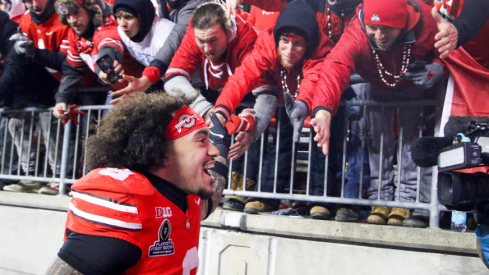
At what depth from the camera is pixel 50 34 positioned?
5.61 m

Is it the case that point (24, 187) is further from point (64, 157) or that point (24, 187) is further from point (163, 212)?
point (163, 212)

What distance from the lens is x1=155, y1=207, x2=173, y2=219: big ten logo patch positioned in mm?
2191

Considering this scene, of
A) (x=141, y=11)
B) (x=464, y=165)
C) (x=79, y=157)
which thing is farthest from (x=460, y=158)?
(x=79, y=157)

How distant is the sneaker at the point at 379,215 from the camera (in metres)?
3.70

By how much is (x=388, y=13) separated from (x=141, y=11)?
2.44 metres

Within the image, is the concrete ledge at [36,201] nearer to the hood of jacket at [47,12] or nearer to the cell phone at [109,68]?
the cell phone at [109,68]

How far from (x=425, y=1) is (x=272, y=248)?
2208 mm

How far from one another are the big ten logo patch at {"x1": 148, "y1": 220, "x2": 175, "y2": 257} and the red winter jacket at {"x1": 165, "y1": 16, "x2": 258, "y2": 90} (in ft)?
7.82

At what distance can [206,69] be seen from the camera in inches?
177

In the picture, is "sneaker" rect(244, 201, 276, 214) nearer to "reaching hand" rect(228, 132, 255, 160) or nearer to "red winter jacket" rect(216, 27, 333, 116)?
"reaching hand" rect(228, 132, 255, 160)

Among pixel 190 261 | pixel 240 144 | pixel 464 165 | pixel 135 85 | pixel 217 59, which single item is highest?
pixel 217 59

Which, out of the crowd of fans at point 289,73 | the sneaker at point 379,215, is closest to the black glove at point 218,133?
the crowd of fans at point 289,73

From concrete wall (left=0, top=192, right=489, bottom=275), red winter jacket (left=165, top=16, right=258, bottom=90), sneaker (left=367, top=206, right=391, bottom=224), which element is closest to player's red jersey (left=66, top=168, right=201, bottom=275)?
concrete wall (left=0, top=192, right=489, bottom=275)

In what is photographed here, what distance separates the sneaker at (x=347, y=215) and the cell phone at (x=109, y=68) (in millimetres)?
2568
